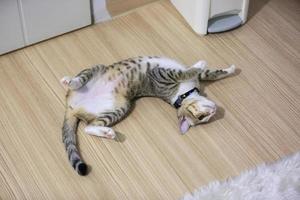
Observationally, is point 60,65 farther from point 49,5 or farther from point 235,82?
point 235,82

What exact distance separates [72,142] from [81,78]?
0.70ft

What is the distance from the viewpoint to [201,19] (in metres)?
1.81

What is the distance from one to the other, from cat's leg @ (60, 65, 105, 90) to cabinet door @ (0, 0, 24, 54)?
0.27m

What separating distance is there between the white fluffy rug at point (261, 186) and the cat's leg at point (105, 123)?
A: 315 millimetres

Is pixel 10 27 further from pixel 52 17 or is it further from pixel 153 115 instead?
pixel 153 115

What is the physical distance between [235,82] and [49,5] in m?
0.71

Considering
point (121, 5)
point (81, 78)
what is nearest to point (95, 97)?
point (81, 78)

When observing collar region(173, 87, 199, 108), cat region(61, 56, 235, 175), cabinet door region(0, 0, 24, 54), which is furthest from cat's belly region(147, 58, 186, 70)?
cabinet door region(0, 0, 24, 54)

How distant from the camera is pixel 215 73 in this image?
1688 millimetres

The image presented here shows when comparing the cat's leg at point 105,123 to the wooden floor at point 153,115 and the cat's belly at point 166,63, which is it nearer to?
the wooden floor at point 153,115

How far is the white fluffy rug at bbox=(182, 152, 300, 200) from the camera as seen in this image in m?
1.40

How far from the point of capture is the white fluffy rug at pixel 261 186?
140cm

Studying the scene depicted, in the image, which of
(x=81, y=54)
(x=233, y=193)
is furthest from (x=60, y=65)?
(x=233, y=193)

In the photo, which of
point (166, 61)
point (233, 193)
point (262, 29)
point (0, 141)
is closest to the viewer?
point (233, 193)
